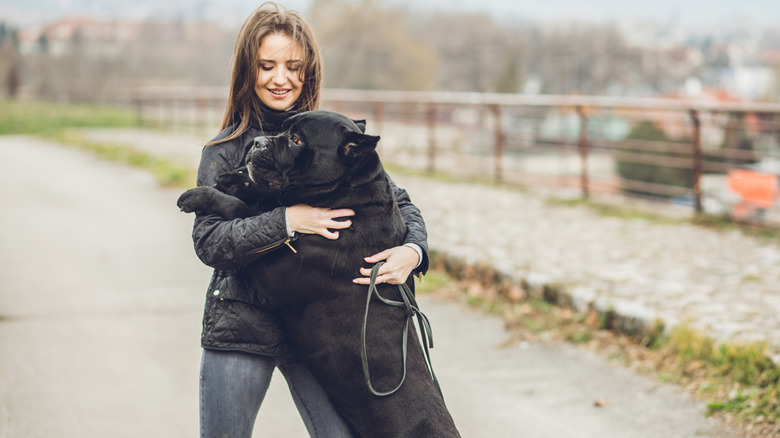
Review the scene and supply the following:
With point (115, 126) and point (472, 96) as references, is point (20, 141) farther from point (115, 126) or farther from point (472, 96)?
point (472, 96)

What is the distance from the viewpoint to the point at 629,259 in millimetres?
6555

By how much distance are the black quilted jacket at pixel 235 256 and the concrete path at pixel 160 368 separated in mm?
1693

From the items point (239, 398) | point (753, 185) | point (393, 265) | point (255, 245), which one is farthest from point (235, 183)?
point (753, 185)

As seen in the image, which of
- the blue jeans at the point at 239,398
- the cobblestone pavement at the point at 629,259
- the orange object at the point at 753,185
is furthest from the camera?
the orange object at the point at 753,185

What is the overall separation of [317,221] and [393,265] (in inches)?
11.2

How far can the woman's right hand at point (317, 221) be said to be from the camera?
7.09ft

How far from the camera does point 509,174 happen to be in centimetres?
1212

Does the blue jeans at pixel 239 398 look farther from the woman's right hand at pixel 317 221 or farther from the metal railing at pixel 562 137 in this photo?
the metal railing at pixel 562 137

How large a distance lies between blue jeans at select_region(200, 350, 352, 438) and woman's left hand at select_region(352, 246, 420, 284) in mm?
434

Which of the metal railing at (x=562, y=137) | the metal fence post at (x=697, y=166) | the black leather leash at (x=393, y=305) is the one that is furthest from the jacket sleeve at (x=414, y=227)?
the metal fence post at (x=697, y=166)

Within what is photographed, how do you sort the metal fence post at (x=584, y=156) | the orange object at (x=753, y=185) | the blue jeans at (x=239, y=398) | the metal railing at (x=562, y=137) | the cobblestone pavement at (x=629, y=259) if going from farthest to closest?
the metal fence post at (x=584, y=156)
the orange object at (x=753, y=185)
the metal railing at (x=562, y=137)
the cobblestone pavement at (x=629, y=259)
the blue jeans at (x=239, y=398)

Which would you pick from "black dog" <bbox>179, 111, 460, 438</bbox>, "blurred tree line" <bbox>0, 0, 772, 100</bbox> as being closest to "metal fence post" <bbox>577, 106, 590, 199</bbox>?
"black dog" <bbox>179, 111, 460, 438</bbox>

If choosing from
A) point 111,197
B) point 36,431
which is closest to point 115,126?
point 111,197

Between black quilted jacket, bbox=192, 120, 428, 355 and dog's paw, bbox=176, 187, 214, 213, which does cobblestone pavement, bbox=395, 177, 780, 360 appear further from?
Answer: dog's paw, bbox=176, 187, 214, 213
